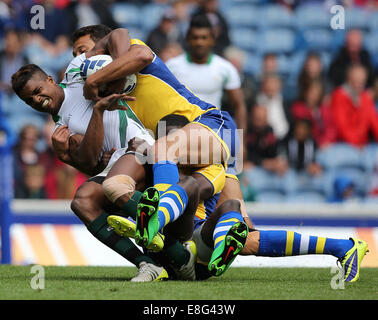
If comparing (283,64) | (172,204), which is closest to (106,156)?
(172,204)

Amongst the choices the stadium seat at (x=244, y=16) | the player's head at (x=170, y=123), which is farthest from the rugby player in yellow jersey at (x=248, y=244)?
the stadium seat at (x=244, y=16)

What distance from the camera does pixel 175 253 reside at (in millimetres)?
5137

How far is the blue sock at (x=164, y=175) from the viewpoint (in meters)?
4.97

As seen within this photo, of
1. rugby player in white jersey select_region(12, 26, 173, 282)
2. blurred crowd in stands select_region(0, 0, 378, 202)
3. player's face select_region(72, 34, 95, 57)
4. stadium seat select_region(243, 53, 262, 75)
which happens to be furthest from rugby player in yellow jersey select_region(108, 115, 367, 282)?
stadium seat select_region(243, 53, 262, 75)

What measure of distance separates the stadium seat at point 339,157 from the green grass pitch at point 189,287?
14.2 feet

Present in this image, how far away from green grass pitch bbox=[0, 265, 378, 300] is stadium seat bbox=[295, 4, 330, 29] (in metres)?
5.94

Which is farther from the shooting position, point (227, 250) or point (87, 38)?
point (87, 38)

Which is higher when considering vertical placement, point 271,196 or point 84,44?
point 84,44

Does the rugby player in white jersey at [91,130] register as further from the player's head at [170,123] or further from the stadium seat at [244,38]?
the stadium seat at [244,38]

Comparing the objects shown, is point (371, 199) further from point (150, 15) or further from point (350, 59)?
point (150, 15)

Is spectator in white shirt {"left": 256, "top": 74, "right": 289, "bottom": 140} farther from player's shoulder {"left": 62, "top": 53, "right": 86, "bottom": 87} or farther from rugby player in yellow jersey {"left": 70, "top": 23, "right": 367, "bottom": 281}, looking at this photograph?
player's shoulder {"left": 62, "top": 53, "right": 86, "bottom": 87}

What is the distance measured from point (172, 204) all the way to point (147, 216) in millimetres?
368

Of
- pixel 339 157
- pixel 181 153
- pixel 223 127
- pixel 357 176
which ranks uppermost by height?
pixel 223 127

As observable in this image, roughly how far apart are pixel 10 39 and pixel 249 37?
3.43m
